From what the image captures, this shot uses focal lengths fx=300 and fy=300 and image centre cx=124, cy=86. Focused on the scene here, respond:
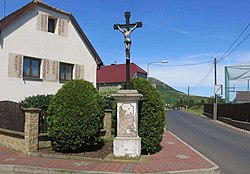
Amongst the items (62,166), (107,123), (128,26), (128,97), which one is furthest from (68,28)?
(62,166)

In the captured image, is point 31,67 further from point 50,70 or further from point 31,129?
point 31,129

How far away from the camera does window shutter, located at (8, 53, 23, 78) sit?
1656 centimetres

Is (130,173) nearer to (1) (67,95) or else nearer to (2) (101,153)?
(2) (101,153)

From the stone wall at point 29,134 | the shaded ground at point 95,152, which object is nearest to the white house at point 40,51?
the stone wall at point 29,134

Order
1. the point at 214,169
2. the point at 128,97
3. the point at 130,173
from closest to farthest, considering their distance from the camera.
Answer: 1. the point at 130,173
2. the point at 214,169
3. the point at 128,97

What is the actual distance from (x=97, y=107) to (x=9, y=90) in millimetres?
8577

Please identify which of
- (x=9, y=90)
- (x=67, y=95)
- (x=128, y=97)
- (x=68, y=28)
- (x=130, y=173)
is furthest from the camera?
(x=68, y=28)

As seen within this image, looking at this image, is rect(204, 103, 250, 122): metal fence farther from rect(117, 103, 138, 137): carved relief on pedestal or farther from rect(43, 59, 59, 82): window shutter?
rect(117, 103, 138, 137): carved relief on pedestal

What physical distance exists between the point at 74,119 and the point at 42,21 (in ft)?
36.0

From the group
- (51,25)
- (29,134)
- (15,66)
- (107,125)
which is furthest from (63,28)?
(29,134)

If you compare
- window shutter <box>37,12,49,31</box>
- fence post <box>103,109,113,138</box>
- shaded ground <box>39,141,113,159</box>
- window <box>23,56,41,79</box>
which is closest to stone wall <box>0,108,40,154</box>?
shaded ground <box>39,141,113,159</box>

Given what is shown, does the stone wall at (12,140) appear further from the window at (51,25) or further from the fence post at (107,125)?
the window at (51,25)

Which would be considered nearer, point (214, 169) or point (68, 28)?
point (214, 169)

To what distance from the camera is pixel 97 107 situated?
32.9ft
